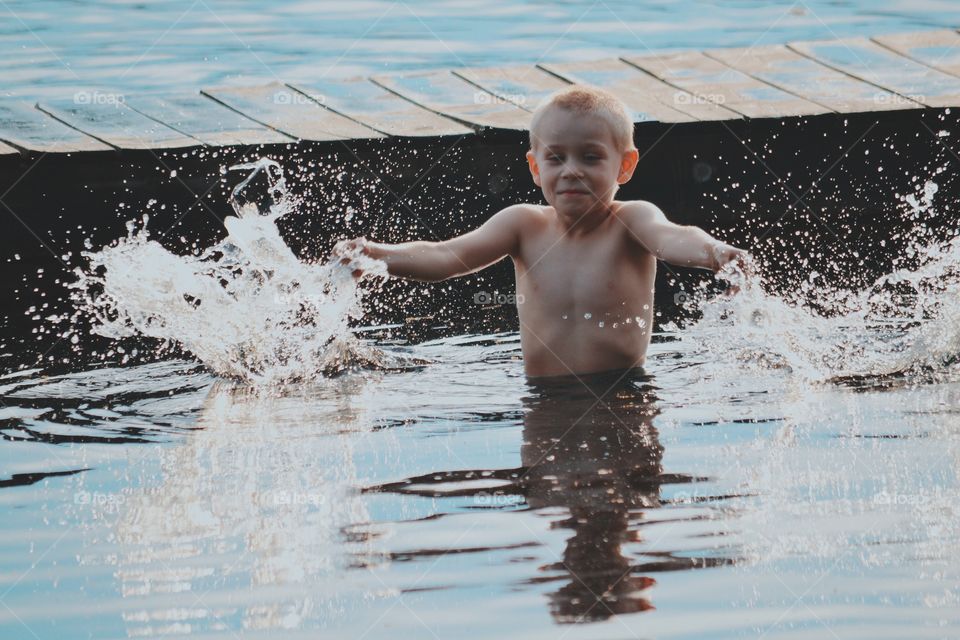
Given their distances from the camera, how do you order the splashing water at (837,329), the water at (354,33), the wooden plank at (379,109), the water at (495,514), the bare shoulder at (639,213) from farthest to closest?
the water at (354,33) → the wooden plank at (379,109) → the bare shoulder at (639,213) → the splashing water at (837,329) → the water at (495,514)

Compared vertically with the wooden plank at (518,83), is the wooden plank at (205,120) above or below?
below

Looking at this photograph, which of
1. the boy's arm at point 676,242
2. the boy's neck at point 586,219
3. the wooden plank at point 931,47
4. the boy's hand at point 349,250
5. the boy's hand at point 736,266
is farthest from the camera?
the wooden plank at point 931,47

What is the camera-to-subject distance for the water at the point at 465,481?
1829 millimetres

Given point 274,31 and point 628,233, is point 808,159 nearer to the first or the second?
point 628,233

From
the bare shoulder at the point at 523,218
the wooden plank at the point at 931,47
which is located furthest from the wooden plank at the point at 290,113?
the wooden plank at the point at 931,47

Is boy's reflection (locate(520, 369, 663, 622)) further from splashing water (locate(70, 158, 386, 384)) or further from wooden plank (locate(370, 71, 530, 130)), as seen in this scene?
wooden plank (locate(370, 71, 530, 130))

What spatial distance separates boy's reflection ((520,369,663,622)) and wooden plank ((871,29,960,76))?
390 centimetres

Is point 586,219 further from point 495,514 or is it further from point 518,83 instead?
point 518,83

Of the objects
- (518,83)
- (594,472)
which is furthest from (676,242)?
(518,83)

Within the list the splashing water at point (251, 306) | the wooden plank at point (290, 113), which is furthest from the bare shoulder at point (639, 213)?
the wooden plank at point (290, 113)

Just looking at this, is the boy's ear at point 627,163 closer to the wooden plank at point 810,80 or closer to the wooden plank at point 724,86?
the wooden plank at point 724,86

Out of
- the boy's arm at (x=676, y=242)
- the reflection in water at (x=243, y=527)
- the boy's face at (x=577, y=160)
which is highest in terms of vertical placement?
the boy's face at (x=577, y=160)

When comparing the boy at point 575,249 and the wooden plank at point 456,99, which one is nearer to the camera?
the boy at point 575,249

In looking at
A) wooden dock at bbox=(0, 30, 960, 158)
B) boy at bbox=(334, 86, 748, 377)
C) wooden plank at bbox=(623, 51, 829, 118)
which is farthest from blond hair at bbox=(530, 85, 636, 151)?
wooden plank at bbox=(623, 51, 829, 118)
